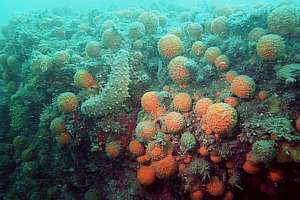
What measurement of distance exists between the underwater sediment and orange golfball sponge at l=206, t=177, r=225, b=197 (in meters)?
0.01

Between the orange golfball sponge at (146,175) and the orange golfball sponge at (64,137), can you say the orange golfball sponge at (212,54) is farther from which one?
the orange golfball sponge at (64,137)

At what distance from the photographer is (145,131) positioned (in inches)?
153

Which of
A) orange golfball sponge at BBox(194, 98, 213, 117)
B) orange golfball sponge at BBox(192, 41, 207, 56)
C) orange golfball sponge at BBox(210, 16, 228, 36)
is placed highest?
orange golfball sponge at BBox(210, 16, 228, 36)

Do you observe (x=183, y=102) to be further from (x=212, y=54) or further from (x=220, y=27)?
(x=220, y=27)

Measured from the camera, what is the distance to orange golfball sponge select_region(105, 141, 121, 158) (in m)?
4.30

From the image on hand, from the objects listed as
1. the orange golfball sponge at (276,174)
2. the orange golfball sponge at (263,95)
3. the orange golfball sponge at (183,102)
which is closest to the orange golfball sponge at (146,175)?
the orange golfball sponge at (183,102)

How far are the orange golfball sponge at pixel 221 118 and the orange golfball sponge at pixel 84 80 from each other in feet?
7.75

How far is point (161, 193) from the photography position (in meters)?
3.99

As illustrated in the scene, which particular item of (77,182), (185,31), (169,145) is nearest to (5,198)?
(77,182)

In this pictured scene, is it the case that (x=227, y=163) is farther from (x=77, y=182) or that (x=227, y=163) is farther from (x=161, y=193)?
(x=77, y=182)

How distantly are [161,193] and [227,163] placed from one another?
3.65ft

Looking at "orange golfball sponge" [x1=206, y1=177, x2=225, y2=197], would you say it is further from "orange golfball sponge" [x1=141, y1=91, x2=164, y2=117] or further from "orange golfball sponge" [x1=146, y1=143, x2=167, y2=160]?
Answer: "orange golfball sponge" [x1=141, y1=91, x2=164, y2=117]

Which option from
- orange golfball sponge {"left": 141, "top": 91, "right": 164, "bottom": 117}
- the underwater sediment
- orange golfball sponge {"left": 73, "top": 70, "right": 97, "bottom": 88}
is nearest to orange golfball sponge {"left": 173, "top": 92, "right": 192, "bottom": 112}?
the underwater sediment

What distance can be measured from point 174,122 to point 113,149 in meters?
1.20
